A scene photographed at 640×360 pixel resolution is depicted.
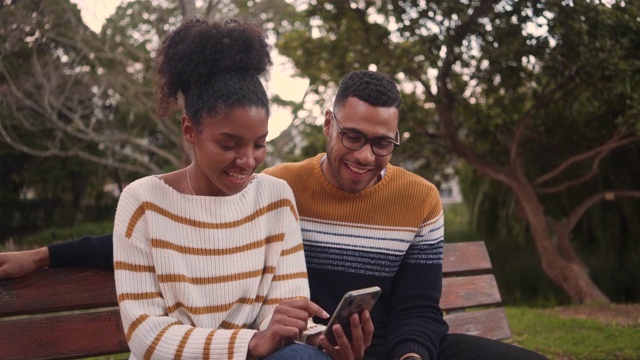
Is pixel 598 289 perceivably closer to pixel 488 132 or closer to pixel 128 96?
pixel 488 132

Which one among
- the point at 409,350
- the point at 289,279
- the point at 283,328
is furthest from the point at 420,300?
the point at 283,328

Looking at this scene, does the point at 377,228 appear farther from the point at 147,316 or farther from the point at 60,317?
the point at 60,317

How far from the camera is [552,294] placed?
8898 mm

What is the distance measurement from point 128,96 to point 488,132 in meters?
10.8

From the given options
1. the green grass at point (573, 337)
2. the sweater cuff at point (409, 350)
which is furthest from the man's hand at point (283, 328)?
the green grass at point (573, 337)

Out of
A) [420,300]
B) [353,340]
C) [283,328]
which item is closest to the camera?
[283,328]

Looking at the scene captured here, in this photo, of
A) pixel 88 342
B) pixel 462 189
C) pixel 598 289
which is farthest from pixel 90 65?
pixel 88 342

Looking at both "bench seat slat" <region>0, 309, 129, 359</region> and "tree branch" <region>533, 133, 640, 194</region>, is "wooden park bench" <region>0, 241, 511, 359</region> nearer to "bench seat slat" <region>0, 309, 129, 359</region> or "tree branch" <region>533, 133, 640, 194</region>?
"bench seat slat" <region>0, 309, 129, 359</region>

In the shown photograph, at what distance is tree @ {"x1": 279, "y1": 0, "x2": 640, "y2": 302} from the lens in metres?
7.34

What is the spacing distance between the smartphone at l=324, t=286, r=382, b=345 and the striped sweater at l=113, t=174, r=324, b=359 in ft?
0.75

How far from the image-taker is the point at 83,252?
2617 millimetres

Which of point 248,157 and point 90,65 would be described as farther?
point 90,65

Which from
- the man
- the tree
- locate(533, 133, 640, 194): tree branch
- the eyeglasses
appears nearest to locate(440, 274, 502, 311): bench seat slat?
the man

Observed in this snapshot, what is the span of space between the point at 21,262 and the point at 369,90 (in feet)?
4.43
